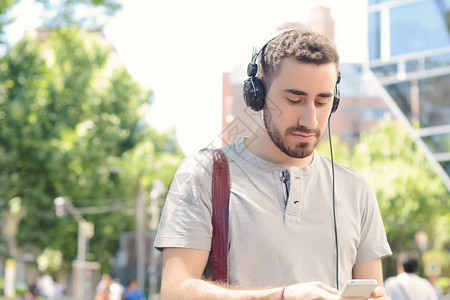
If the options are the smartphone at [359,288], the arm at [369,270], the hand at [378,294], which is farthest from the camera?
the arm at [369,270]

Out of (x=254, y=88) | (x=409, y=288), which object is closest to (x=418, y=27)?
(x=409, y=288)

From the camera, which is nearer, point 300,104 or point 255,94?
point 300,104

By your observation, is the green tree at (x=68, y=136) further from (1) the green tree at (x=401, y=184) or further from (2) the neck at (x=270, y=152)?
(2) the neck at (x=270, y=152)

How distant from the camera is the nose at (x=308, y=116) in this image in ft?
6.65

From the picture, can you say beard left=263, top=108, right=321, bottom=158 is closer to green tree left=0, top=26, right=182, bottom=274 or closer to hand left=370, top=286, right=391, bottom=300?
hand left=370, top=286, right=391, bottom=300

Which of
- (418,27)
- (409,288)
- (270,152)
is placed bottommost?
(409,288)

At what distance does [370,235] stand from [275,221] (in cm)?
34

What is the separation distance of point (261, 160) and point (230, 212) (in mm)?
207

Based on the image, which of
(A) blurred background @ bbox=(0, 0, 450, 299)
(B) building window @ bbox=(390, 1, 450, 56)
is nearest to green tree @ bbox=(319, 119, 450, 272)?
(A) blurred background @ bbox=(0, 0, 450, 299)

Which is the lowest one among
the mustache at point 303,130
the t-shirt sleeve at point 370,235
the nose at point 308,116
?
the t-shirt sleeve at point 370,235

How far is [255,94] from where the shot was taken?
220 cm

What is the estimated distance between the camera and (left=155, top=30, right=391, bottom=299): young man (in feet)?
6.52

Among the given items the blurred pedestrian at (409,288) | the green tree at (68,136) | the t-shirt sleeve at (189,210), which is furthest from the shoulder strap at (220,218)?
the green tree at (68,136)

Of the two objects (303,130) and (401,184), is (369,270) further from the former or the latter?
(401,184)
